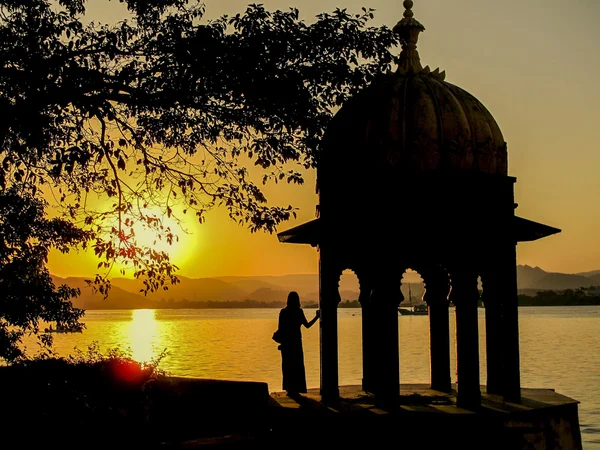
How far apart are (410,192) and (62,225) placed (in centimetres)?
720

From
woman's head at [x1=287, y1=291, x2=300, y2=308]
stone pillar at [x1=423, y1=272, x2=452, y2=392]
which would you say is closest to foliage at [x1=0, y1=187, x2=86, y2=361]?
woman's head at [x1=287, y1=291, x2=300, y2=308]

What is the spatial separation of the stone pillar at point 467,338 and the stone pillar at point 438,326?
2378 mm

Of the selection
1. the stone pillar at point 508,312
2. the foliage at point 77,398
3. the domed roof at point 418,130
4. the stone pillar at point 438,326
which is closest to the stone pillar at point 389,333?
the stone pillar at point 508,312

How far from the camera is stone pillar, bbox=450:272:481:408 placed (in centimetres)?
1402

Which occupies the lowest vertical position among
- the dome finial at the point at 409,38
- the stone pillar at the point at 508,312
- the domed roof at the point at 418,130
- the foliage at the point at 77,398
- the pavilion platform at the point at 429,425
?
the pavilion platform at the point at 429,425

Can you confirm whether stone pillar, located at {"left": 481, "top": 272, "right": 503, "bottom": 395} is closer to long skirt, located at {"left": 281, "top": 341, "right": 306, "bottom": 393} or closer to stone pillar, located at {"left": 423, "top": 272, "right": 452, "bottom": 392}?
stone pillar, located at {"left": 423, "top": 272, "right": 452, "bottom": 392}

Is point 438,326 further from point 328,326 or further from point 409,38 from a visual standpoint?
point 409,38

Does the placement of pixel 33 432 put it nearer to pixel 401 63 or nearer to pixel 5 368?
pixel 5 368

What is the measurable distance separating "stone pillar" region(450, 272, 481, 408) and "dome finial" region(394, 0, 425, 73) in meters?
3.74

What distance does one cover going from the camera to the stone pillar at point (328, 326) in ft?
49.5

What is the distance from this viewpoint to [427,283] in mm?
17141

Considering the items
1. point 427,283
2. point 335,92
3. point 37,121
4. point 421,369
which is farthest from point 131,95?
point 421,369

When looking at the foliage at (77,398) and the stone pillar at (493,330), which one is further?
the stone pillar at (493,330)

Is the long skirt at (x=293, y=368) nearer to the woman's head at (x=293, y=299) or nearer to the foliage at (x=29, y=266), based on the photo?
the woman's head at (x=293, y=299)
